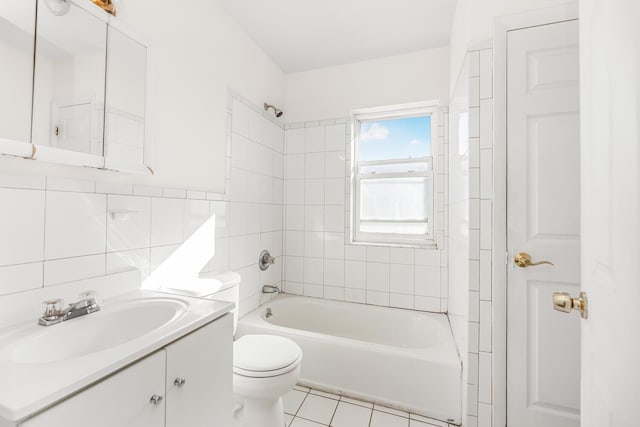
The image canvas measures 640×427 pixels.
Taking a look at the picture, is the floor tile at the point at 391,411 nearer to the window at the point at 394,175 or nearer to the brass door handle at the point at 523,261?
the brass door handle at the point at 523,261

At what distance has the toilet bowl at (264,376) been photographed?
129 centimetres

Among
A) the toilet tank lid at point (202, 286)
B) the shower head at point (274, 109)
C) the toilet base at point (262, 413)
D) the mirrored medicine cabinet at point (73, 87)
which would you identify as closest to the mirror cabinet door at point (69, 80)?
the mirrored medicine cabinet at point (73, 87)

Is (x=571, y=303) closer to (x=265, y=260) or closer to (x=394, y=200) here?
(x=394, y=200)

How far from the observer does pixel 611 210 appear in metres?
0.52

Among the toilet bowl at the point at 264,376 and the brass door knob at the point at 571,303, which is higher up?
the brass door knob at the point at 571,303

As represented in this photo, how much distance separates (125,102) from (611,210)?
5.57 ft

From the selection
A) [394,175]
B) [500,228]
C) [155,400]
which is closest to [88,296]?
[155,400]

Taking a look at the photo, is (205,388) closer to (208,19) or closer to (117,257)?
(117,257)

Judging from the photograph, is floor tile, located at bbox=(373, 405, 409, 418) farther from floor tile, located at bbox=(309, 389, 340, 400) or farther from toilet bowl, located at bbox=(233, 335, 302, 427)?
toilet bowl, located at bbox=(233, 335, 302, 427)

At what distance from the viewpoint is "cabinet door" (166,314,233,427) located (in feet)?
2.78

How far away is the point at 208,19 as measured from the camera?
1784mm

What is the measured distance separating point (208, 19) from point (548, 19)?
186cm

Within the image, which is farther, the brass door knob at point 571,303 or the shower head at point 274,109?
the shower head at point 274,109

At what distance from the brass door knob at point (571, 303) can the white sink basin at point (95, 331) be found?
3.69 feet
